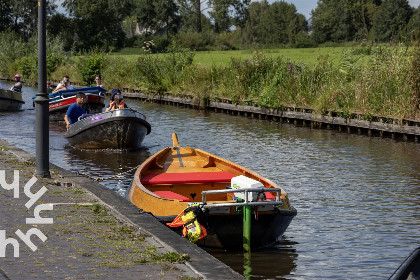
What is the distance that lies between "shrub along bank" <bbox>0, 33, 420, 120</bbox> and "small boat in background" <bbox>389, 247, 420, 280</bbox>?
19.8 meters

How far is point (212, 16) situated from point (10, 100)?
9652 centimetres

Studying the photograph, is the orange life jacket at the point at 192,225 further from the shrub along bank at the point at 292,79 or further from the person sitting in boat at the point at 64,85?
the person sitting in boat at the point at 64,85

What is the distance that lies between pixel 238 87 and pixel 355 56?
6590 mm

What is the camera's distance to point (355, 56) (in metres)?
28.8

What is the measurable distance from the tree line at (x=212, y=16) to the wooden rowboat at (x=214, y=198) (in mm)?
82505

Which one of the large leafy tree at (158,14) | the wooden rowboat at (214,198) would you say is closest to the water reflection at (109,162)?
the wooden rowboat at (214,198)

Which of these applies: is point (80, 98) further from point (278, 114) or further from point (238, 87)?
point (238, 87)

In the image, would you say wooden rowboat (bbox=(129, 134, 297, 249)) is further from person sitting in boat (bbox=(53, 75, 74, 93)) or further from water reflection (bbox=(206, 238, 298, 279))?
person sitting in boat (bbox=(53, 75, 74, 93))

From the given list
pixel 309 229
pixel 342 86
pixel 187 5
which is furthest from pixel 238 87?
pixel 187 5

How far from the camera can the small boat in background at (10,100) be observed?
107 feet

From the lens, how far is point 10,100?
1286 inches

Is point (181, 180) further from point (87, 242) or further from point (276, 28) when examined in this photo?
point (276, 28)

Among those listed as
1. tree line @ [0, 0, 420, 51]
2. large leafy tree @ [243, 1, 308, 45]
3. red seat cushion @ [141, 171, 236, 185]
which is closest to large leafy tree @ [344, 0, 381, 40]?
tree line @ [0, 0, 420, 51]

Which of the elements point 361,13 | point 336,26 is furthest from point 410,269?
point 361,13
